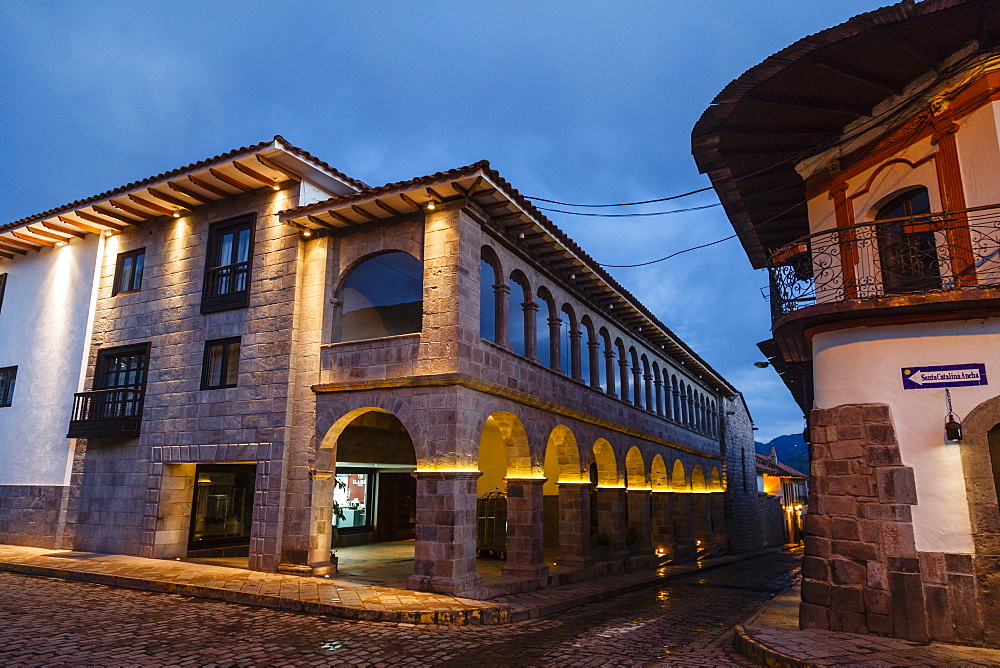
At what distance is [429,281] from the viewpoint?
11516 mm

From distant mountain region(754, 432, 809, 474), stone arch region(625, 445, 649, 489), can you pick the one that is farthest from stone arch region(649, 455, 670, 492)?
distant mountain region(754, 432, 809, 474)

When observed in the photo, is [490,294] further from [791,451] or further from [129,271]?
[791,451]

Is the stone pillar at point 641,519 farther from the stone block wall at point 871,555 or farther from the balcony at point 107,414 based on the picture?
the balcony at point 107,414

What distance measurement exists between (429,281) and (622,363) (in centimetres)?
980

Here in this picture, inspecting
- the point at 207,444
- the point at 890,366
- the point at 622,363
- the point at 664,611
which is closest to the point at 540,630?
the point at 664,611

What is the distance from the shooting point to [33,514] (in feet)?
49.9

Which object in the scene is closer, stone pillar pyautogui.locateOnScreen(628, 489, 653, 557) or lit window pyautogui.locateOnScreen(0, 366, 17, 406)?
lit window pyautogui.locateOnScreen(0, 366, 17, 406)

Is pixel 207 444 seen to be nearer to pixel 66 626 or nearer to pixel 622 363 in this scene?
pixel 66 626

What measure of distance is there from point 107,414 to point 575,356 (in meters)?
11.1

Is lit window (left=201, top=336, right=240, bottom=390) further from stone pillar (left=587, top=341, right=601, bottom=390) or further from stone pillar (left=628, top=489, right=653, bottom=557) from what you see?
stone pillar (left=628, top=489, right=653, bottom=557)

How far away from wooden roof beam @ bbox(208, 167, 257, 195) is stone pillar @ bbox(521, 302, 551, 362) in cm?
631

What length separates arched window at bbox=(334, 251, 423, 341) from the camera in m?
12.8

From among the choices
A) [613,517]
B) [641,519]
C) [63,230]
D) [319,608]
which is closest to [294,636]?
[319,608]

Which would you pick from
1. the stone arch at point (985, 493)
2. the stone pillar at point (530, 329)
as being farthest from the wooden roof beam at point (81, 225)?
the stone arch at point (985, 493)
